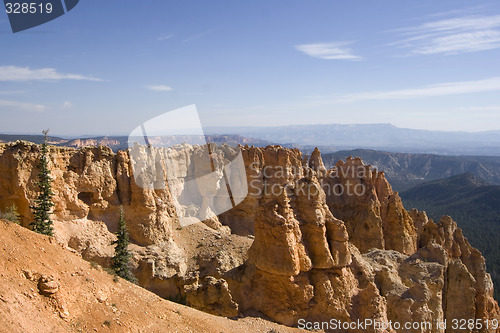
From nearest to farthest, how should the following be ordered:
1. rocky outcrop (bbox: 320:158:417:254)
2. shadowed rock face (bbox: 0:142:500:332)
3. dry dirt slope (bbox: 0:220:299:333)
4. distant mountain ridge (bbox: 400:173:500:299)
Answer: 1. dry dirt slope (bbox: 0:220:299:333)
2. shadowed rock face (bbox: 0:142:500:332)
3. rocky outcrop (bbox: 320:158:417:254)
4. distant mountain ridge (bbox: 400:173:500:299)

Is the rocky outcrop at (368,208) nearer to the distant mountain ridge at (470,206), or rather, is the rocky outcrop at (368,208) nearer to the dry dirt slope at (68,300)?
the distant mountain ridge at (470,206)

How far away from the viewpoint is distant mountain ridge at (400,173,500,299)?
72.6 meters

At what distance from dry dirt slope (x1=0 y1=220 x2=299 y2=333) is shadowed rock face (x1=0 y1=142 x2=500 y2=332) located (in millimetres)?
3383

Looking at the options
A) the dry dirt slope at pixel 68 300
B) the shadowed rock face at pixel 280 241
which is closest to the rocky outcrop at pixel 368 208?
the shadowed rock face at pixel 280 241

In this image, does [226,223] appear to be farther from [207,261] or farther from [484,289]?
[484,289]

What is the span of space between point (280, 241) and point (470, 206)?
114 m

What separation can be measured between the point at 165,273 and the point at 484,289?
2653 cm

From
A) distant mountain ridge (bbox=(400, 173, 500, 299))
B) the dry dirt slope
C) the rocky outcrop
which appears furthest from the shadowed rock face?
distant mountain ridge (bbox=(400, 173, 500, 299))

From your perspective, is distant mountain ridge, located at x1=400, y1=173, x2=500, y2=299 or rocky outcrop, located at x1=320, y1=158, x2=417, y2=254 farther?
distant mountain ridge, located at x1=400, y1=173, x2=500, y2=299

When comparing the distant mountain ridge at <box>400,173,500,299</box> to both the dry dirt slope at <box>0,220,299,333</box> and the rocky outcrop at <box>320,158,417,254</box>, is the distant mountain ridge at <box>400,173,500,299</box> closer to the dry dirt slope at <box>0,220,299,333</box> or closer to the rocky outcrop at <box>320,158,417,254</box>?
the rocky outcrop at <box>320,158,417,254</box>

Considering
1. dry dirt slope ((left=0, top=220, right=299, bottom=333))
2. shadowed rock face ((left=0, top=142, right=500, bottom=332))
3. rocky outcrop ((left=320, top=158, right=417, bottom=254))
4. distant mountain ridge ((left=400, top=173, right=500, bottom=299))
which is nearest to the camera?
dry dirt slope ((left=0, top=220, right=299, bottom=333))

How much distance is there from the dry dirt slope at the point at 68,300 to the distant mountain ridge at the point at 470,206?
49.8 m

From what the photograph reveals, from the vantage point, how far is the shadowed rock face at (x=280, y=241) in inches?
759

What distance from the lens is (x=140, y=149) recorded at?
34.9 meters
